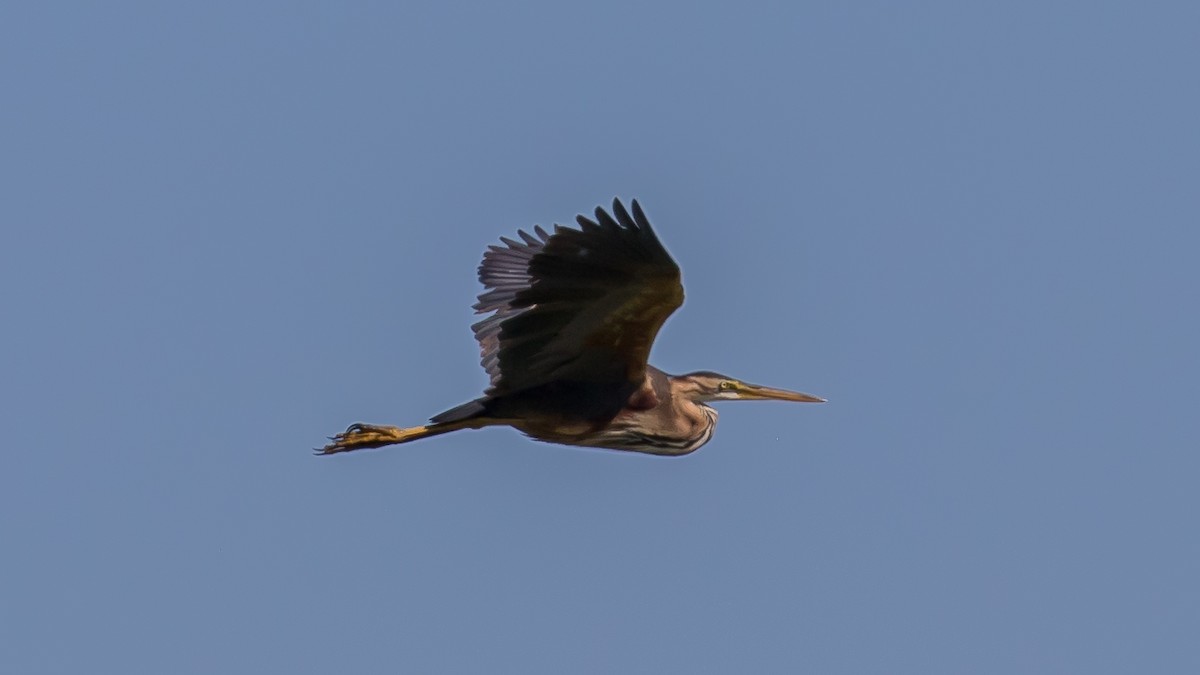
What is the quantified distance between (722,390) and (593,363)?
1.28 meters

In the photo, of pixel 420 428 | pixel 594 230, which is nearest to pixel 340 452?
pixel 420 428

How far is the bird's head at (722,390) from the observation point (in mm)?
10406

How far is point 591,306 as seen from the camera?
9.02 meters

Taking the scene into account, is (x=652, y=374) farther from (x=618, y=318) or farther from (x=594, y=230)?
(x=594, y=230)

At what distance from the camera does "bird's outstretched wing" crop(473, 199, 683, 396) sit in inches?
337

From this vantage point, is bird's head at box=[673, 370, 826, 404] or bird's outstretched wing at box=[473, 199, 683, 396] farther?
bird's head at box=[673, 370, 826, 404]

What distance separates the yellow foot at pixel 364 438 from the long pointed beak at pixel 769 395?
200 cm

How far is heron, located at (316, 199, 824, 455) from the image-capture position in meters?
8.66

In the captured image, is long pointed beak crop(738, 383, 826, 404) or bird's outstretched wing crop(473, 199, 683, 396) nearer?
bird's outstretched wing crop(473, 199, 683, 396)

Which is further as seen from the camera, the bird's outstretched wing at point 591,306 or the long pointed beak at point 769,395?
the long pointed beak at point 769,395

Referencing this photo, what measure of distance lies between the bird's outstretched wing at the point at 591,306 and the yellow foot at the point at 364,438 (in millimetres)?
840

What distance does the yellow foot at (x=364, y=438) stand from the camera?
10.2 metres

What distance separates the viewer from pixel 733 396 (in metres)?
10.7

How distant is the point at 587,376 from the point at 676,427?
68 centimetres
